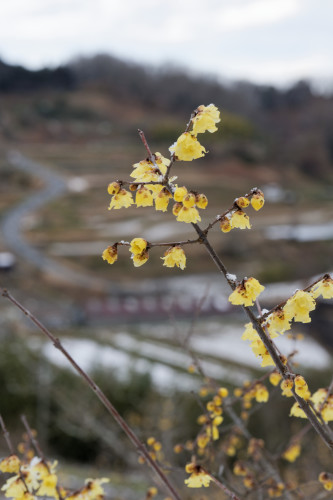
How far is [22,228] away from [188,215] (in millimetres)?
29861

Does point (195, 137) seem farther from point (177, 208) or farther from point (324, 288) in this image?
point (324, 288)

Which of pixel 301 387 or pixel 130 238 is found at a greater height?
pixel 130 238

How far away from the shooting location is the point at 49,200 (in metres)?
36.3

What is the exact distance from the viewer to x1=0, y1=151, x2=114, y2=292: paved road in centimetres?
2316

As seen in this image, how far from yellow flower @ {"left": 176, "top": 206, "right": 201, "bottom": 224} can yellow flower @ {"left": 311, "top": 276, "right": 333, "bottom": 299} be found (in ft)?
1.14

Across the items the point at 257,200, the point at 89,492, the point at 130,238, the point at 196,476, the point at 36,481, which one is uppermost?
the point at 130,238

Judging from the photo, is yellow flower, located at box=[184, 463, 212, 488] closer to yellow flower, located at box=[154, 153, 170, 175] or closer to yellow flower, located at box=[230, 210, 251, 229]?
yellow flower, located at box=[230, 210, 251, 229]

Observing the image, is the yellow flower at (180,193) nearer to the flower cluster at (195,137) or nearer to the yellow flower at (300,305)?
the flower cluster at (195,137)

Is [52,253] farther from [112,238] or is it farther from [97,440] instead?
[97,440]

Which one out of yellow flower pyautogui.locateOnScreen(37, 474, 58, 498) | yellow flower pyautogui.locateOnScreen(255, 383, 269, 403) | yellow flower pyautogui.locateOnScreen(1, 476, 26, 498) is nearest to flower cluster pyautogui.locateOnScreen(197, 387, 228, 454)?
yellow flower pyautogui.locateOnScreen(255, 383, 269, 403)

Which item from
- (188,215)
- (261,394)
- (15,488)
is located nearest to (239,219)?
(188,215)

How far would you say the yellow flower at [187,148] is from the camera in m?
1.31

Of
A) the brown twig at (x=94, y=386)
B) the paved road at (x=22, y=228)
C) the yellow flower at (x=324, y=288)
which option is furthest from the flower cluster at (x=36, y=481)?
the paved road at (x=22, y=228)

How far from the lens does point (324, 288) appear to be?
4.39 ft
